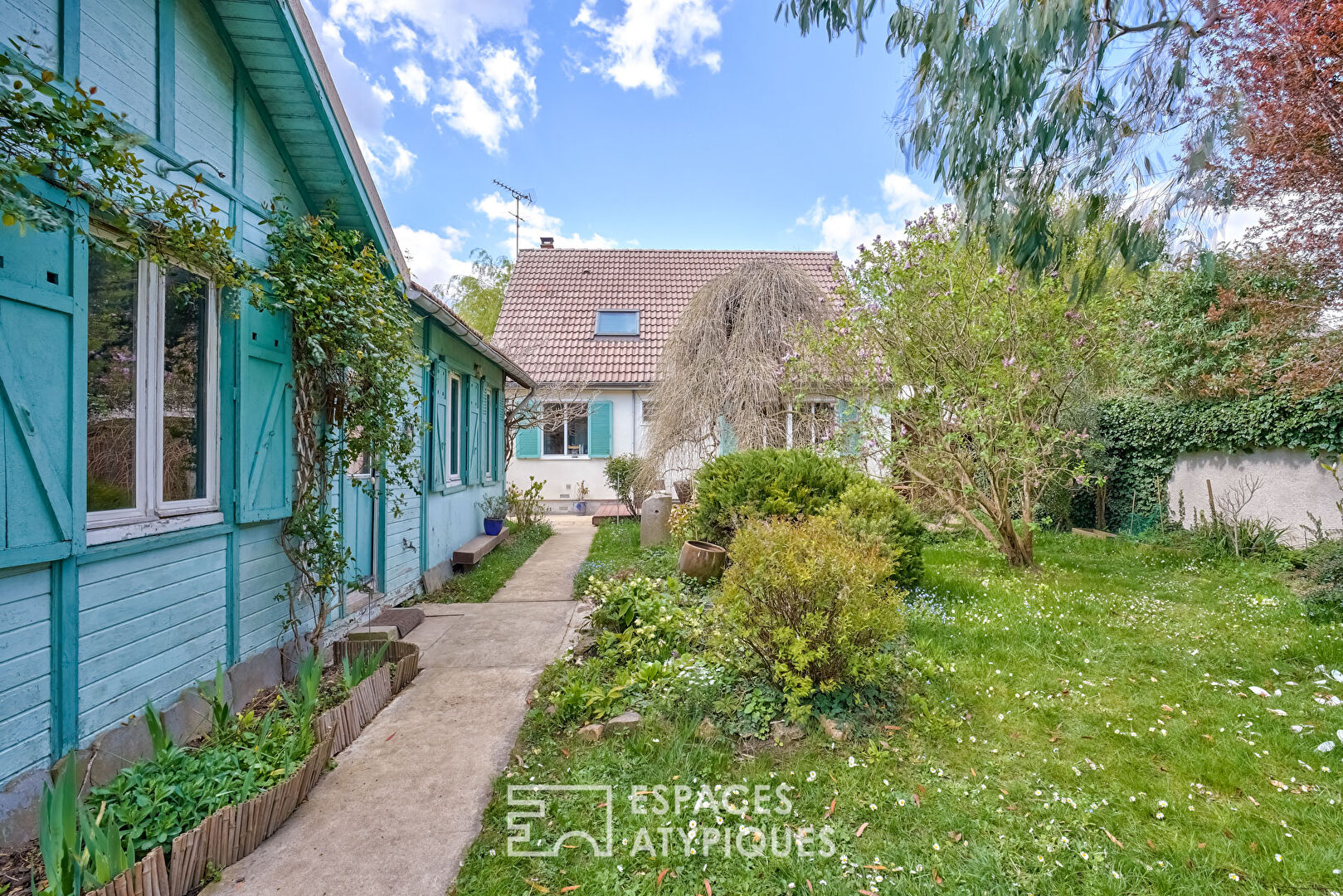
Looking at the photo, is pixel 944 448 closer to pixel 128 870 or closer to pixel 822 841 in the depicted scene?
pixel 822 841

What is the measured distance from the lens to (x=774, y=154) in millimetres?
9094

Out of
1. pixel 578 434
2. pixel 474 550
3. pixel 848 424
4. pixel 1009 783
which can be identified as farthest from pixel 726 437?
pixel 1009 783

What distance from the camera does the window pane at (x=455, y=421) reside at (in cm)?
792

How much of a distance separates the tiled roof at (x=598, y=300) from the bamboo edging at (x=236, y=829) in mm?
11481

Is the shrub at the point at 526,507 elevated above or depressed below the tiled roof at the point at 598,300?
below

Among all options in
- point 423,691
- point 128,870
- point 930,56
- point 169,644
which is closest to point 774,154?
point 930,56

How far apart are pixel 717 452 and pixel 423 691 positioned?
342 inches

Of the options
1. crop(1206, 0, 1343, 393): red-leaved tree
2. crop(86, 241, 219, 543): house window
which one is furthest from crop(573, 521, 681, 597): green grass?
crop(1206, 0, 1343, 393): red-leaved tree

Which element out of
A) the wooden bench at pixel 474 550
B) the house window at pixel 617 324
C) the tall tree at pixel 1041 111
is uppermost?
the house window at pixel 617 324

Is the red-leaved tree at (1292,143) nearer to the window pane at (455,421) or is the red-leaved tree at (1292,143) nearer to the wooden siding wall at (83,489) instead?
the wooden siding wall at (83,489)

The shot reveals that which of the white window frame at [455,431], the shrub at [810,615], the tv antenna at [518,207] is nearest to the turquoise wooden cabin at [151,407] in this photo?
the shrub at [810,615]

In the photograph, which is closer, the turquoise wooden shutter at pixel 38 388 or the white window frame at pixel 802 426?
the turquoise wooden shutter at pixel 38 388

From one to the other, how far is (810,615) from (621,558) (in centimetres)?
521

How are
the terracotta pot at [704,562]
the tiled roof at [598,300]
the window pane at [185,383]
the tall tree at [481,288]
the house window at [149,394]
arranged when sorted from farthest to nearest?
1. the tall tree at [481,288]
2. the tiled roof at [598,300]
3. the terracotta pot at [704,562]
4. the window pane at [185,383]
5. the house window at [149,394]
